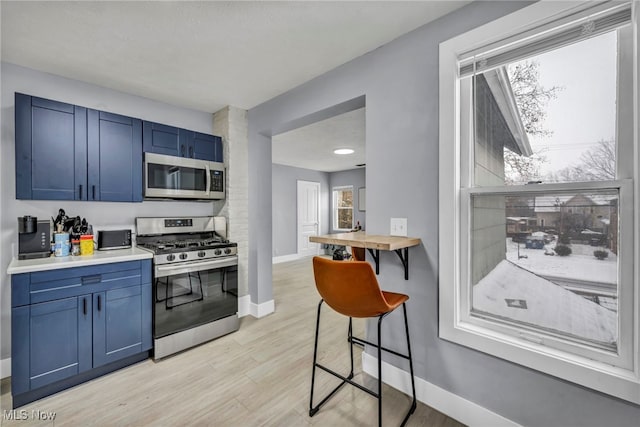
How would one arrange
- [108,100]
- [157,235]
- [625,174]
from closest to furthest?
[625,174] → [108,100] → [157,235]

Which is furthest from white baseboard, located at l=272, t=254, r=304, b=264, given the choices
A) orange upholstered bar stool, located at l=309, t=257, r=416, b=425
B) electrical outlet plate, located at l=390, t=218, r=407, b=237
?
orange upholstered bar stool, located at l=309, t=257, r=416, b=425

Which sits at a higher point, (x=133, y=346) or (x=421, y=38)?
(x=421, y=38)

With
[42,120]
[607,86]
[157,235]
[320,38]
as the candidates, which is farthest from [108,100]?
[607,86]

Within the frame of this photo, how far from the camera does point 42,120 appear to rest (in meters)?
2.19

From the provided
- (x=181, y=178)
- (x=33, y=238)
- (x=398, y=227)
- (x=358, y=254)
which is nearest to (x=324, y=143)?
(x=181, y=178)

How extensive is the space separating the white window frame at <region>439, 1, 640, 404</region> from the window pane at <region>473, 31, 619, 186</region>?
0.08 metres

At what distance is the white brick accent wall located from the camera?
326cm

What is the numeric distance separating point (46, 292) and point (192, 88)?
6.90 ft

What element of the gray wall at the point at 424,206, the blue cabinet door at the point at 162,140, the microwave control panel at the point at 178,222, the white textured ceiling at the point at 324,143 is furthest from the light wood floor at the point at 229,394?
the white textured ceiling at the point at 324,143

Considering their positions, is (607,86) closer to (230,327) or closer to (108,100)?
(230,327)

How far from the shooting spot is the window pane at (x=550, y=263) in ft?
4.28

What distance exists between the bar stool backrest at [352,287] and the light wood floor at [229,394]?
0.77 meters

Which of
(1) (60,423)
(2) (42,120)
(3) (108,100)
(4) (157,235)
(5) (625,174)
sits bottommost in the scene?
(1) (60,423)

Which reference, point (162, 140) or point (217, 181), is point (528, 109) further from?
point (162, 140)
